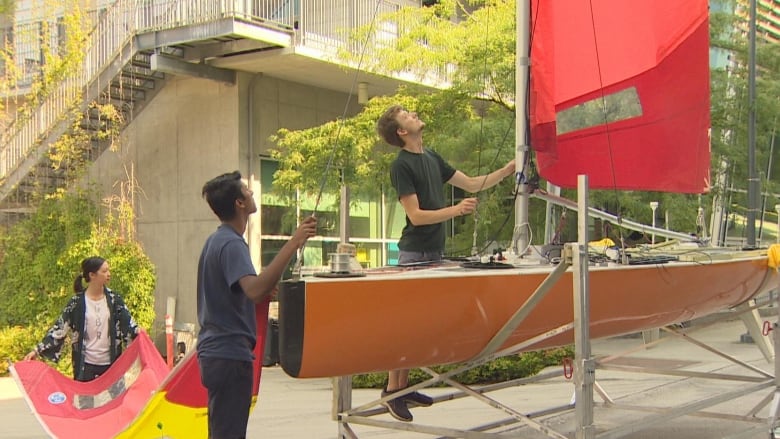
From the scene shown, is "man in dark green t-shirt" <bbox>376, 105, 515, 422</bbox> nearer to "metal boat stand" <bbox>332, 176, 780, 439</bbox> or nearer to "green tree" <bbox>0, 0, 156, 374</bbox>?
"metal boat stand" <bbox>332, 176, 780, 439</bbox>

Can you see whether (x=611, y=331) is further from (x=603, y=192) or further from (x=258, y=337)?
(x=603, y=192)

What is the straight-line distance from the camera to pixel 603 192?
12.3 metres

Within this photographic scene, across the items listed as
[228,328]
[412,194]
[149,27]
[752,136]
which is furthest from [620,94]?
[149,27]

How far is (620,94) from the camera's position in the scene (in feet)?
21.5

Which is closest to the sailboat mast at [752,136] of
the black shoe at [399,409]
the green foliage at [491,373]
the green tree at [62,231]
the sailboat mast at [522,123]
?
the green foliage at [491,373]

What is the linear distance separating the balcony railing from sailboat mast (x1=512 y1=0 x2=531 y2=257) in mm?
8976

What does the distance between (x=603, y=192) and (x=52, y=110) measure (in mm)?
9495

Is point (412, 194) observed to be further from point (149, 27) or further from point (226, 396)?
point (149, 27)

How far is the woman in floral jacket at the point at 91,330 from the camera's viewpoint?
659cm

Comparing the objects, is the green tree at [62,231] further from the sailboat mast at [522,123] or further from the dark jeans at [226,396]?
the dark jeans at [226,396]

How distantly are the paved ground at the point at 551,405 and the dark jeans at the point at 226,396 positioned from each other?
1.85 metres

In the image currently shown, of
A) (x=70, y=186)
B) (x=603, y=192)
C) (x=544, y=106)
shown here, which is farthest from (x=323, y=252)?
(x=544, y=106)

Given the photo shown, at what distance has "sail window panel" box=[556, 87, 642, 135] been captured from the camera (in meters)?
6.31

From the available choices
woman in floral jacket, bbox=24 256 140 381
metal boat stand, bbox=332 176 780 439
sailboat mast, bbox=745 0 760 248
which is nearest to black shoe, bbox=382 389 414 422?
metal boat stand, bbox=332 176 780 439
